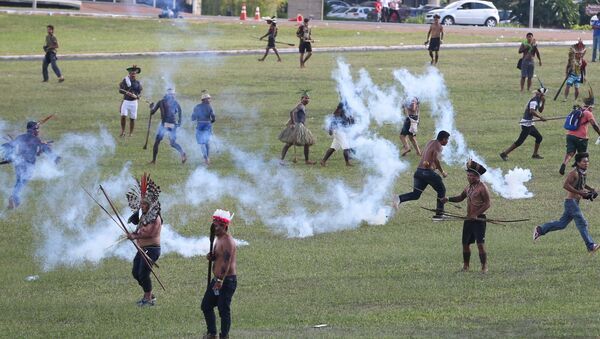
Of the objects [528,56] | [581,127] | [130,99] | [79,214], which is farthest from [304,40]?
[79,214]

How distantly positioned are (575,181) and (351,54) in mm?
28907

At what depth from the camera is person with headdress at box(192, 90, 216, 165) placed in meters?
26.1

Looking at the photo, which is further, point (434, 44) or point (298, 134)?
point (434, 44)

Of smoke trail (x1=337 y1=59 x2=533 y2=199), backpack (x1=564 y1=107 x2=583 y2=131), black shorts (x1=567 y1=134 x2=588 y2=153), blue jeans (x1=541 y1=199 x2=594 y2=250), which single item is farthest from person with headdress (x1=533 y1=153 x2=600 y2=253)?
black shorts (x1=567 y1=134 x2=588 y2=153)

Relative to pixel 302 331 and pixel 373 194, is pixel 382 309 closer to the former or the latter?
pixel 302 331

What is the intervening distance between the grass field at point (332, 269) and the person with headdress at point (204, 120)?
428 mm

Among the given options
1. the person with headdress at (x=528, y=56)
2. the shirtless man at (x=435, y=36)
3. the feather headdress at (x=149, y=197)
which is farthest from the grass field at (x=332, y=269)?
the shirtless man at (x=435, y=36)

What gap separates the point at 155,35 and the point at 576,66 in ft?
74.9

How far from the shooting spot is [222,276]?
514 inches

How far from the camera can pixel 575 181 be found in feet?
55.9

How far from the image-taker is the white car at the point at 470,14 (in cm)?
6378

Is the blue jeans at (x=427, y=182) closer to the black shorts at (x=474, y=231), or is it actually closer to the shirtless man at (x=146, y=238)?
the black shorts at (x=474, y=231)

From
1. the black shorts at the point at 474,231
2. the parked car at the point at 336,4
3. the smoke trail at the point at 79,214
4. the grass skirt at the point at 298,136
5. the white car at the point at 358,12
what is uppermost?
the parked car at the point at 336,4

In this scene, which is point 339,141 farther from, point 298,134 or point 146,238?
point 146,238
